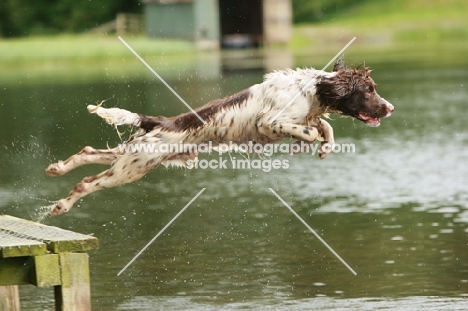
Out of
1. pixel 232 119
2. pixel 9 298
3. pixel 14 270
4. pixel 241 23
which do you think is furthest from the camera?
pixel 241 23

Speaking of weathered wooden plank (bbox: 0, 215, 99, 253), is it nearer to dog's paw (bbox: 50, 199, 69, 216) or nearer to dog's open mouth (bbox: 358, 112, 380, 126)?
dog's paw (bbox: 50, 199, 69, 216)

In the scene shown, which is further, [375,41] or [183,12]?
[375,41]

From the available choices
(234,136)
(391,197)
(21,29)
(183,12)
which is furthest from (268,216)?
(21,29)

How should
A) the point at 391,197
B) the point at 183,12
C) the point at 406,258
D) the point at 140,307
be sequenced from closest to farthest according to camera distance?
the point at 140,307, the point at 406,258, the point at 391,197, the point at 183,12

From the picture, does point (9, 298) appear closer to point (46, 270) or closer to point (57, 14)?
point (46, 270)

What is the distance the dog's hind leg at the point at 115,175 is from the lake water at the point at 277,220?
5.12 ft

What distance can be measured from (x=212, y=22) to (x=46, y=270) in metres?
43.8

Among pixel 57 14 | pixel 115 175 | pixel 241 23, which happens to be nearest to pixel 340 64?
pixel 115 175

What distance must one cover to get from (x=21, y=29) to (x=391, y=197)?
41.6 metres

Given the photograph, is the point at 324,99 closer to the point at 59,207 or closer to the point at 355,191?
the point at 59,207

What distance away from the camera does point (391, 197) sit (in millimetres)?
16297

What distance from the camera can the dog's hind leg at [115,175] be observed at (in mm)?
9188

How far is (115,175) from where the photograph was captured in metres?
9.23

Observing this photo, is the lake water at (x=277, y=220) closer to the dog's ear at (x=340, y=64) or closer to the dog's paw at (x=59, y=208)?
the dog's paw at (x=59, y=208)
